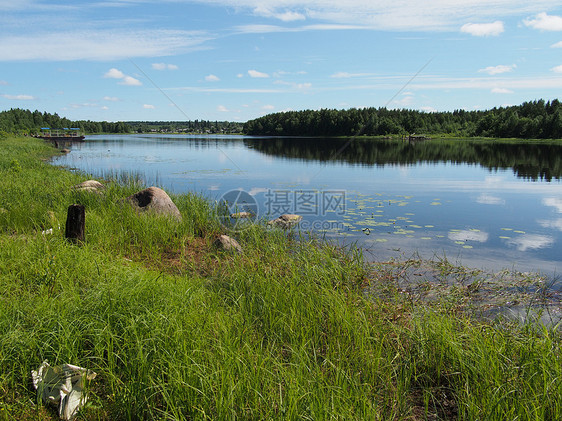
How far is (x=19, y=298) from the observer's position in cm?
427

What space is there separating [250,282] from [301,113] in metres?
139

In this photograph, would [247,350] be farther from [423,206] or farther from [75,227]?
[423,206]

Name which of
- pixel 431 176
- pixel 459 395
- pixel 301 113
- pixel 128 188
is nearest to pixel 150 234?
pixel 128 188

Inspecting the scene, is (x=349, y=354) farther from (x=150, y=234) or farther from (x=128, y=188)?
(x=128, y=188)

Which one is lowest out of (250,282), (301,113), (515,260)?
(515,260)

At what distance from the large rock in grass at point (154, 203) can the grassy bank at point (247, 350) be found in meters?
3.80

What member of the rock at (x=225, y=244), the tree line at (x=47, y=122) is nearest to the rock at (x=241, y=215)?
the rock at (x=225, y=244)

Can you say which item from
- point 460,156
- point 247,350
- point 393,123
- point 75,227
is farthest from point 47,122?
point 247,350

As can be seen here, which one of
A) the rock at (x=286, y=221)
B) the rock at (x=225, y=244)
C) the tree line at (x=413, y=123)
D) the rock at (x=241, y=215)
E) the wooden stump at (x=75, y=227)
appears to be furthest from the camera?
the tree line at (x=413, y=123)

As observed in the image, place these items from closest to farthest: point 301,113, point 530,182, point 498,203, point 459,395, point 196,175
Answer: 1. point 459,395
2. point 498,203
3. point 530,182
4. point 196,175
5. point 301,113

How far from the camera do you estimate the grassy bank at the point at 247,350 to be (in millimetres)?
3164

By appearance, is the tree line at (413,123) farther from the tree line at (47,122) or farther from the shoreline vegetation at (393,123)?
the tree line at (47,122)

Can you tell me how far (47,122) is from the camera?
153000 mm

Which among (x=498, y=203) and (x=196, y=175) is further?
(x=196, y=175)
